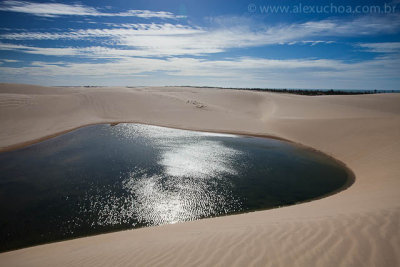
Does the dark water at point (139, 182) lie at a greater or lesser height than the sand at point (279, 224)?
lesser

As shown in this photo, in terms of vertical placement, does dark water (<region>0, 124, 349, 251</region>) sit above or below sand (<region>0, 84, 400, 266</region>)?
below

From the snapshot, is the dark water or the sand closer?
the sand

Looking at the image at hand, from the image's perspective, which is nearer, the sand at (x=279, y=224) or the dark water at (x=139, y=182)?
the sand at (x=279, y=224)

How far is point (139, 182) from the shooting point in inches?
380

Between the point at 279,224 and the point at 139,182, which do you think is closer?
the point at 279,224

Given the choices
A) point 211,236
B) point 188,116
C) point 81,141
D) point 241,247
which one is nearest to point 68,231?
point 211,236

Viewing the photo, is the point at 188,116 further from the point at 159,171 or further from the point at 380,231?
the point at 380,231

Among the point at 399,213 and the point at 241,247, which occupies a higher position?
the point at 399,213

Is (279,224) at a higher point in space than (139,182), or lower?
higher

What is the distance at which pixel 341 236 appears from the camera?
390cm

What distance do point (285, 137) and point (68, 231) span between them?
645 inches

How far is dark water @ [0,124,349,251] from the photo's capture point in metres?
7.05

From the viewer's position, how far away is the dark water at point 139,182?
7.05 m

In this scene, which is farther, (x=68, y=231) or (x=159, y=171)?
(x=159, y=171)
